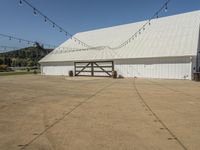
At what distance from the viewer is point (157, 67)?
67.0 ft

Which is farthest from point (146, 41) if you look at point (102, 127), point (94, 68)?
point (102, 127)

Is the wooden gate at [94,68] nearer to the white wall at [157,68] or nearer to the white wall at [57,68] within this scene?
the white wall at [157,68]

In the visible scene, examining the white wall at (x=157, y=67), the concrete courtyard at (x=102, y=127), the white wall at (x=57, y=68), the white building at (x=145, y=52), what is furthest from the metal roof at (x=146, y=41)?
the concrete courtyard at (x=102, y=127)

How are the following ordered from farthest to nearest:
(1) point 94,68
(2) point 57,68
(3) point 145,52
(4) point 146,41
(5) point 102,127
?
(2) point 57,68, (1) point 94,68, (4) point 146,41, (3) point 145,52, (5) point 102,127

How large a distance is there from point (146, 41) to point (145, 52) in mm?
2330

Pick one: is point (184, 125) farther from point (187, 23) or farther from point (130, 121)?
point (187, 23)

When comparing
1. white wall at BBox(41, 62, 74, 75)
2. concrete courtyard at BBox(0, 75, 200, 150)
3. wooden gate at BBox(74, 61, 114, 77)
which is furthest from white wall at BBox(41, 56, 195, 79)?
concrete courtyard at BBox(0, 75, 200, 150)

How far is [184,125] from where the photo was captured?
17.2 feet

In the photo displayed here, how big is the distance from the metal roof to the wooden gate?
2.16 feet

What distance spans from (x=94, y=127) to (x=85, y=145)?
1.13 m

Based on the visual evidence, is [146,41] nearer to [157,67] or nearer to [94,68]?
[157,67]

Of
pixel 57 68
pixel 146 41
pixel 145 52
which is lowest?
pixel 57 68

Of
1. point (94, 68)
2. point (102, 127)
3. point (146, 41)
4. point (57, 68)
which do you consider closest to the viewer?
point (102, 127)

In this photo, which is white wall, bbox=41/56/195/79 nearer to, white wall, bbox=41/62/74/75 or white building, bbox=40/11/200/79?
white building, bbox=40/11/200/79
